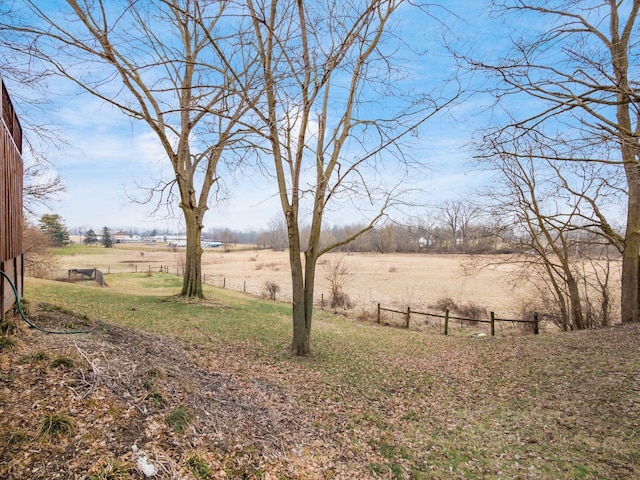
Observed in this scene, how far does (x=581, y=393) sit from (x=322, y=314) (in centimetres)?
A: 1143

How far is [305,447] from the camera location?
375 cm

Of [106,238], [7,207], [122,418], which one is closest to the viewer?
[122,418]

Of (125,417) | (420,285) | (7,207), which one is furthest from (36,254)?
(420,285)

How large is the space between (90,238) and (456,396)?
303ft

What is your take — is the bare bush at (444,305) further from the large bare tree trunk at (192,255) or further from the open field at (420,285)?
the large bare tree trunk at (192,255)

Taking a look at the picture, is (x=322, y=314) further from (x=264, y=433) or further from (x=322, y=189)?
(x=264, y=433)

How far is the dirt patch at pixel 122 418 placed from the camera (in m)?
2.46

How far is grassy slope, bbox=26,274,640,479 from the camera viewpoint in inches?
153

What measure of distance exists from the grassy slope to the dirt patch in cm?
73

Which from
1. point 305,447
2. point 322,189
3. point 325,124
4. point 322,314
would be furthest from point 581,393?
point 322,314

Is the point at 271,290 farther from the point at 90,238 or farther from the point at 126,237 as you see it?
the point at 126,237

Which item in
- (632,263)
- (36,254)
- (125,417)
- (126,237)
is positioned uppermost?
(126,237)

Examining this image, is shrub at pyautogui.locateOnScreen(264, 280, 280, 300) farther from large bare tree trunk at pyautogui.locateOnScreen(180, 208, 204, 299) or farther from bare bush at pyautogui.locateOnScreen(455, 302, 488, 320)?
bare bush at pyautogui.locateOnScreen(455, 302, 488, 320)

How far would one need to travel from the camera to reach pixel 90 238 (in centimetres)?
7906
